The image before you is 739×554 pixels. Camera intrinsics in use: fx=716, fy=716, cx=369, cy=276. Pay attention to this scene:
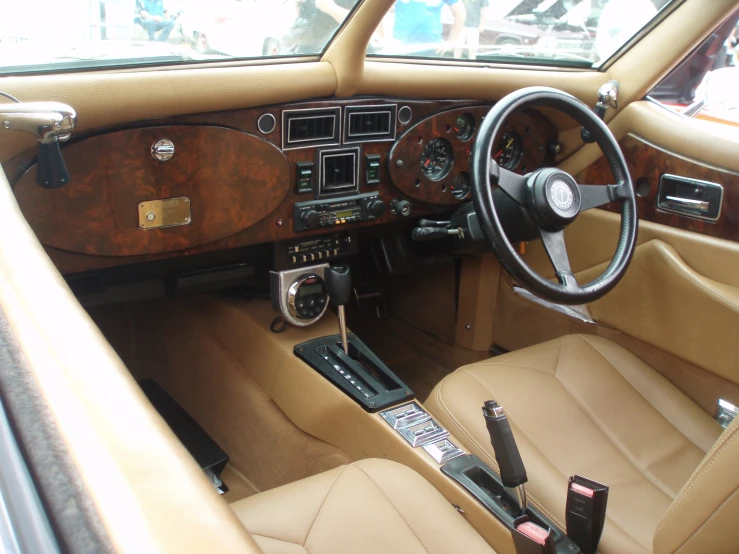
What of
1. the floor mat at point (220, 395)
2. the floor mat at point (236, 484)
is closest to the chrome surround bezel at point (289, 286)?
the floor mat at point (220, 395)

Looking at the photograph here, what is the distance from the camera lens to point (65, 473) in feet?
1.34

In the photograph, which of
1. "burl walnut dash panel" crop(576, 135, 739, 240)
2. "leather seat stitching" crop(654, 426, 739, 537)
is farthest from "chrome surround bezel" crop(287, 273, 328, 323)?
"leather seat stitching" crop(654, 426, 739, 537)

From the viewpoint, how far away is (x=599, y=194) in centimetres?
183

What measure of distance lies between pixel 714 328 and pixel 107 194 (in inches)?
61.1

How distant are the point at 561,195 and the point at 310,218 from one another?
672 millimetres

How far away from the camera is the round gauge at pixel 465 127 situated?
7.01 feet

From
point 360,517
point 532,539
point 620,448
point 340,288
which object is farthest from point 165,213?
point 620,448

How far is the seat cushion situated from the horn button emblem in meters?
0.73

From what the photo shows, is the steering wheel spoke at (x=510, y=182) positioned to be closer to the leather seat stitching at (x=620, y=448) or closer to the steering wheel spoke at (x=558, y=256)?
the steering wheel spoke at (x=558, y=256)

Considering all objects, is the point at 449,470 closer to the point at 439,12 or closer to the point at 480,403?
the point at 480,403

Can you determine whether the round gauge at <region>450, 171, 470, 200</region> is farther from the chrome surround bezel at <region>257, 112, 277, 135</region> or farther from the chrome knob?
the chrome knob

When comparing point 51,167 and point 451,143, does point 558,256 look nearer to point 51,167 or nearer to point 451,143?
point 451,143

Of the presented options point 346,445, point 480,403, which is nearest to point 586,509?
point 480,403

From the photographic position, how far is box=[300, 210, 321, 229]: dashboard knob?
196 centimetres
